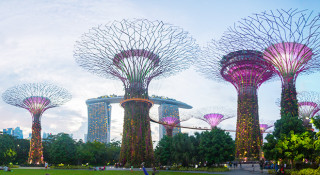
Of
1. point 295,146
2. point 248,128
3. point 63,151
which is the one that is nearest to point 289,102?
point 295,146

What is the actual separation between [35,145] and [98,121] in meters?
75.4

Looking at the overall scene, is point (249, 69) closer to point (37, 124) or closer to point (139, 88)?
point (139, 88)

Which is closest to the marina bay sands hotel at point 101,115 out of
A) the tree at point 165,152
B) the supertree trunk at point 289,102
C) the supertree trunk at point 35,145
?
the supertree trunk at point 35,145

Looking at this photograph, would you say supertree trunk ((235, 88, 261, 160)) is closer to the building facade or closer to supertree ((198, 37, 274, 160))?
supertree ((198, 37, 274, 160))

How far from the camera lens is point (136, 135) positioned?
1639 inches

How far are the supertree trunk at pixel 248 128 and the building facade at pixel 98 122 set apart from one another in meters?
91.1

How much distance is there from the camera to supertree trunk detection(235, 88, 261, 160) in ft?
157

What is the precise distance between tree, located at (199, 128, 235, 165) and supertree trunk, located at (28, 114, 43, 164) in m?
36.3

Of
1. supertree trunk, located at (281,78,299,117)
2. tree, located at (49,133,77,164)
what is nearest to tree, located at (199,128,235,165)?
supertree trunk, located at (281,78,299,117)

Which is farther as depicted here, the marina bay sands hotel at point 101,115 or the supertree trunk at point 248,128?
the marina bay sands hotel at point 101,115

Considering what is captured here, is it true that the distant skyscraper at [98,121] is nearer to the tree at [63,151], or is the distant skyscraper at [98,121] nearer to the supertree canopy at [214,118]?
the supertree canopy at [214,118]

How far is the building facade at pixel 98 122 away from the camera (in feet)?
435

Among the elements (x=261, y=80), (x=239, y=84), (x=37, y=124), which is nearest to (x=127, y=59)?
(x=239, y=84)

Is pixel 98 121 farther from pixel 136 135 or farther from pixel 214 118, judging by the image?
pixel 136 135
